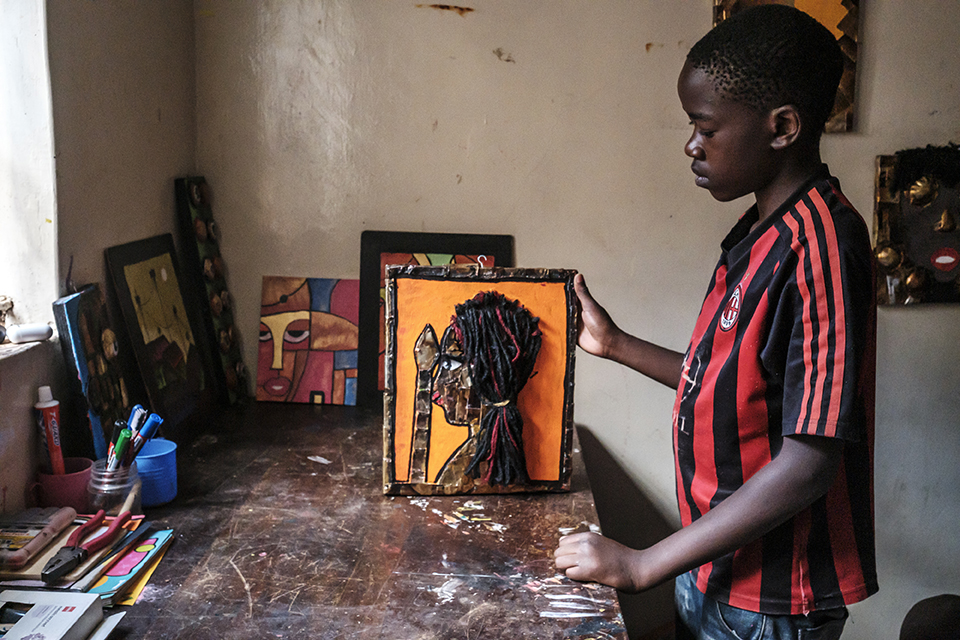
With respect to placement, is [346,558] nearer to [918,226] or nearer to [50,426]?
[50,426]

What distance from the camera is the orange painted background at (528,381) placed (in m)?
1.42

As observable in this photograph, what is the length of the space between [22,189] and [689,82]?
113cm

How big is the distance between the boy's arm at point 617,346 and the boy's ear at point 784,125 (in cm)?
50

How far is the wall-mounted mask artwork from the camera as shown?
1864mm

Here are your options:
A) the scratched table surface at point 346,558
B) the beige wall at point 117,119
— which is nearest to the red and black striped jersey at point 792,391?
the scratched table surface at point 346,558

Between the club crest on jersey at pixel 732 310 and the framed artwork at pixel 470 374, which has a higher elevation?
the club crest on jersey at pixel 732 310

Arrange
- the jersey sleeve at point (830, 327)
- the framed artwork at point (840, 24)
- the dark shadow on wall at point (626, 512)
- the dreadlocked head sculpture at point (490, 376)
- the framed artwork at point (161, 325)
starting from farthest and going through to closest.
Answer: the dark shadow on wall at point (626, 512), the framed artwork at point (840, 24), the framed artwork at point (161, 325), the dreadlocked head sculpture at point (490, 376), the jersey sleeve at point (830, 327)

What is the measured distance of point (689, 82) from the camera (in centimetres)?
108

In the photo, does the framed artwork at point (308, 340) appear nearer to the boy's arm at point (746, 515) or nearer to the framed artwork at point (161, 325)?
the framed artwork at point (161, 325)

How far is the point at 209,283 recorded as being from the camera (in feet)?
6.21

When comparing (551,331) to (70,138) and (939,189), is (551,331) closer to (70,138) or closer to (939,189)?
(70,138)

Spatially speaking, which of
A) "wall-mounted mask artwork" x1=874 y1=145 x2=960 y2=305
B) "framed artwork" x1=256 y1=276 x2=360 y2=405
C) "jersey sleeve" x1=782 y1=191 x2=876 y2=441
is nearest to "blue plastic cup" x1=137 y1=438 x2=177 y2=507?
"framed artwork" x1=256 y1=276 x2=360 y2=405

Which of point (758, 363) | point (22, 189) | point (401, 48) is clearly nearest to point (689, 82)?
point (758, 363)

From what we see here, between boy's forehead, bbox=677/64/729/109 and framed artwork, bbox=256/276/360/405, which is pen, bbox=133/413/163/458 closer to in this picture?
framed artwork, bbox=256/276/360/405
